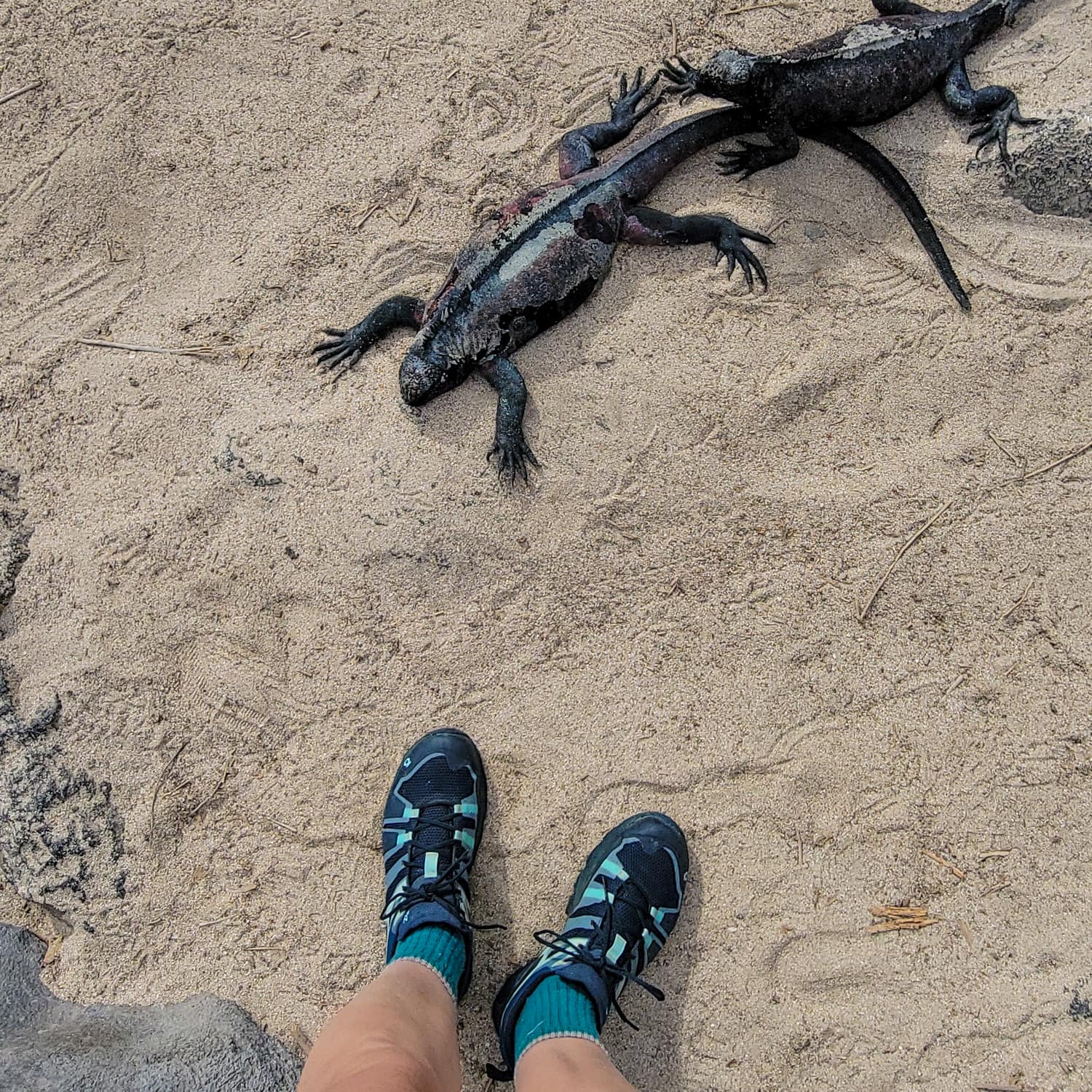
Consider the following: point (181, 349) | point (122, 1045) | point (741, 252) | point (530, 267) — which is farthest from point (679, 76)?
point (122, 1045)

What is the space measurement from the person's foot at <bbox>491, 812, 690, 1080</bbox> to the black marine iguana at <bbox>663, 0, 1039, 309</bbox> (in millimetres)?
2727

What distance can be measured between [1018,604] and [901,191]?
1.93 meters

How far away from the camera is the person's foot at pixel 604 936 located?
2820 millimetres

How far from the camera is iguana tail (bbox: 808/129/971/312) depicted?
3.62 m

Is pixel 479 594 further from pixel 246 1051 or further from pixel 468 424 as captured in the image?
pixel 246 1051

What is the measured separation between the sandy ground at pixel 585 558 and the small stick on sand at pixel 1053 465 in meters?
0.03

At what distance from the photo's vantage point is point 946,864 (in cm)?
303

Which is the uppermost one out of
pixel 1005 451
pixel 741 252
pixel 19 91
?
pixel 19 91

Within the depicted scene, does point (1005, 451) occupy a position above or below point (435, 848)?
below

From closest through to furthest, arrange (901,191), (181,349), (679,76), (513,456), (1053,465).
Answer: (1053,465) → (513,456) → (901,191) → (181,349) → (679,76)

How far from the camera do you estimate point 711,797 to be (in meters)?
3.17

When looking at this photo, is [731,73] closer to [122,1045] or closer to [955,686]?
[955,686]

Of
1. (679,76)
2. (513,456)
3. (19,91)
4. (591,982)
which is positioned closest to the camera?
(591,982)

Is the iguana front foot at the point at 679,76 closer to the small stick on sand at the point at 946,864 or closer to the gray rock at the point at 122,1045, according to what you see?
the small stick on sand at the point at 946,864
